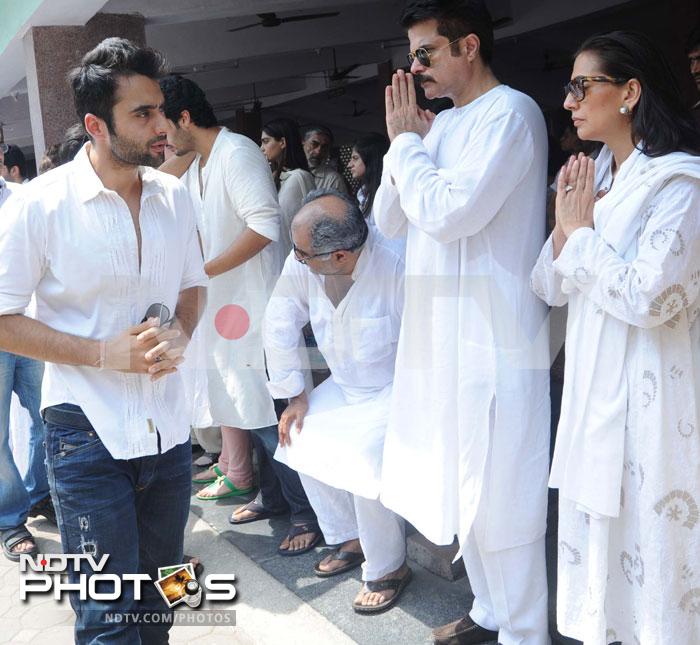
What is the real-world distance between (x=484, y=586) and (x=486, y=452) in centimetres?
57

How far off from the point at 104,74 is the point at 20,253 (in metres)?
0.52

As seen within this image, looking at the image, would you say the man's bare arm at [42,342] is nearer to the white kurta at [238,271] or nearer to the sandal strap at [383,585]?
the sandal strap at [383,585]

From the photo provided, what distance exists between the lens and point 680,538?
2.03 metres

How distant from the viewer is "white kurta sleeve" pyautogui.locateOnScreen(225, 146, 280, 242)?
3.66 m

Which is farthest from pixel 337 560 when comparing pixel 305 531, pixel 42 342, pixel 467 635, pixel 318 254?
pixel 42 342

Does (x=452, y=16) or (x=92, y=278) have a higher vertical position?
(x=452, y=16)

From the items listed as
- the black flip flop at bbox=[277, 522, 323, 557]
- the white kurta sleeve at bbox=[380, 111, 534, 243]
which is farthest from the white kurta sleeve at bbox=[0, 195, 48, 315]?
the black flip flop at bbox=[277, 522, 323, 557]

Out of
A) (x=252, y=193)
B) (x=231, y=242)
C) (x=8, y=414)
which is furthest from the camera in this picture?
(x=8, y=414)

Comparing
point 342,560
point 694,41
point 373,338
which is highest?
point 694,41

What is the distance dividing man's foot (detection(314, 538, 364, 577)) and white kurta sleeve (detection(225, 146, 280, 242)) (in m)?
1.38

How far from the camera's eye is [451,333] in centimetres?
250

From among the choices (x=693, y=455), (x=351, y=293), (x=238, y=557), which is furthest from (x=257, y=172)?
(x=693, y=455)

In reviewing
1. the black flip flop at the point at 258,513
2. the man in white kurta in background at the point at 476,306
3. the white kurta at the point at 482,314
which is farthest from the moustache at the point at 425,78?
the black flip flop at the point at 258,513

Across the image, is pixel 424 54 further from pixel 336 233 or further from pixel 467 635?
pixel 467 635
